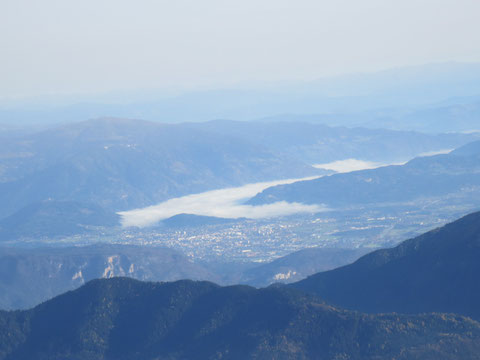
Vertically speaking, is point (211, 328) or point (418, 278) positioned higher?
point (211, 328)

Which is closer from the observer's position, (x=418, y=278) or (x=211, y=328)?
(x=211, y=328)

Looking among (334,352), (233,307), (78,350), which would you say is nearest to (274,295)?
(233,307)

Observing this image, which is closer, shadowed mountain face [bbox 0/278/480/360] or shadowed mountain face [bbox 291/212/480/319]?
shadowed mountain face [bbox 0/278/480/360]

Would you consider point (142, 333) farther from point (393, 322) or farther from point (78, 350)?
point (393, 322)
